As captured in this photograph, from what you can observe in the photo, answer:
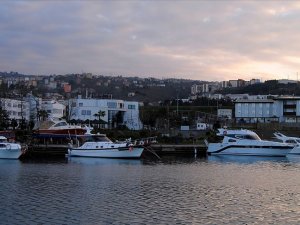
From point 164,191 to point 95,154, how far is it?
31.7 m

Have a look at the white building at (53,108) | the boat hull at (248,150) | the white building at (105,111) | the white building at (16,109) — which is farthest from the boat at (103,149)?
the white building at (53,108)

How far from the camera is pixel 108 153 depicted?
64625 mm

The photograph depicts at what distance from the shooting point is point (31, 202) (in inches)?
1163

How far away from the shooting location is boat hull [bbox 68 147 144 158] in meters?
64.1

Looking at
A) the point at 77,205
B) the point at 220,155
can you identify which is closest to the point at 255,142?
the point at 220,155

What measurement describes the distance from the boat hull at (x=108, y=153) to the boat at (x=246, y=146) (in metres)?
14.7

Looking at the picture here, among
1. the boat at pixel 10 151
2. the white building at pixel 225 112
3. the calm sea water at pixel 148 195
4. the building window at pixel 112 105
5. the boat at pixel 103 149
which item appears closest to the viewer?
the calm sea water at pixel 148 195

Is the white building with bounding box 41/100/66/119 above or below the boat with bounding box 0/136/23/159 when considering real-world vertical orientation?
above

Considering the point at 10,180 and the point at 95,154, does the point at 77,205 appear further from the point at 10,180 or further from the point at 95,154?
the point at 95,154

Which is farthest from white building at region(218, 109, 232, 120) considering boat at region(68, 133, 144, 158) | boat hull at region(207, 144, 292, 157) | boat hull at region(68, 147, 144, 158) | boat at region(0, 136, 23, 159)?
A: boat at region(0, 136, 23, 159)

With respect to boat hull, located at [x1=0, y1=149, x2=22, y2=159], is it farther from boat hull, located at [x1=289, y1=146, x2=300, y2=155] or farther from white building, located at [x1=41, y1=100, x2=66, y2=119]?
white building, located at [x1=41, y1=100, x2=66, y2=119]

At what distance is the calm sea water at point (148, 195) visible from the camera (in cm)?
2550

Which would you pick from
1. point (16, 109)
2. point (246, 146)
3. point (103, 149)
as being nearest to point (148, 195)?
point (103, 149)

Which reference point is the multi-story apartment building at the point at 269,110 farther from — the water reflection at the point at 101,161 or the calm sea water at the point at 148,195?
the calm sea water at the point at 148,195
